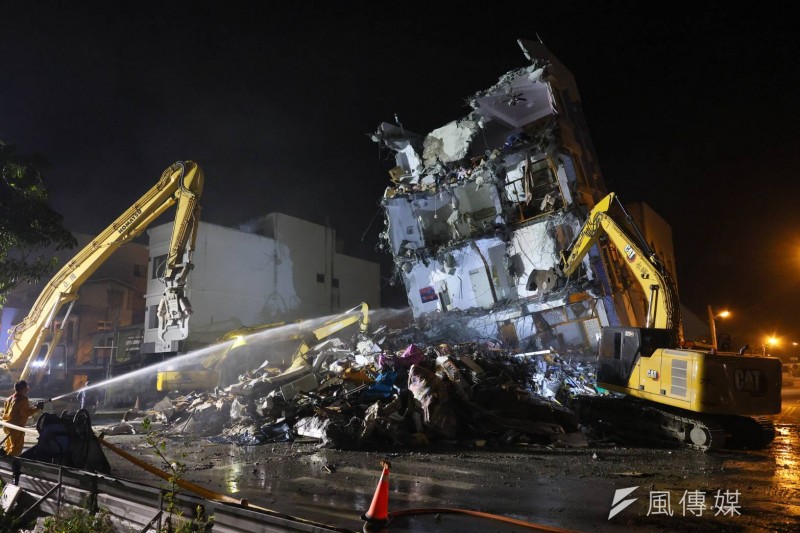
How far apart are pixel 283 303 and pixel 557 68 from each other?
20.5m

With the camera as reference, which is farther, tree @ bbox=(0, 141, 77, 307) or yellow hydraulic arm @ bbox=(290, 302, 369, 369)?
yellow hydraulic arm @ bbox=(290, 302, 369, 369)

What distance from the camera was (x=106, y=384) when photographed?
19000 mm

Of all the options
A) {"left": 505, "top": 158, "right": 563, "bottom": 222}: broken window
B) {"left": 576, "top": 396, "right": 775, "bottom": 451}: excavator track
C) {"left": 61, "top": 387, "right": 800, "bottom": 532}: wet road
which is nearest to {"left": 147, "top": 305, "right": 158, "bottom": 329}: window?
{"left": 61, "top": 387, "right": 800, "bottom": 532}: wet road

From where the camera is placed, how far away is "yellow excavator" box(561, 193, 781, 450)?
8.74 metres

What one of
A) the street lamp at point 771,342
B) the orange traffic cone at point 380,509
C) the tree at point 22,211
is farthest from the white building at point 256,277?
the street lamp at point 771,342

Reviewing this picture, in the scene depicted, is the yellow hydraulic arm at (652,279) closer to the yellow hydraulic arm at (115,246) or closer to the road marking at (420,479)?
the road marking at (420,479)

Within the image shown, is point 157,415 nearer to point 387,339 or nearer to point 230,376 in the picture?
point 230,376

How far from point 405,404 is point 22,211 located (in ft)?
34.7

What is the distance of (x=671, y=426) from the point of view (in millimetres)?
9492

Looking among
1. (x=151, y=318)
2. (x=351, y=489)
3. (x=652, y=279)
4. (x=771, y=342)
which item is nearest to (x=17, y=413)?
(x=351, y=489)

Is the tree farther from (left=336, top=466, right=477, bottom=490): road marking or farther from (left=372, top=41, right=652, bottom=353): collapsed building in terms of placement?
(left=372, top=41, right=652, bottom=353): collapsed building

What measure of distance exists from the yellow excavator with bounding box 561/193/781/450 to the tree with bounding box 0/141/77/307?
1360cm

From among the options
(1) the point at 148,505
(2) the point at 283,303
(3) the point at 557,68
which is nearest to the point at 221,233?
(2) the point at 283,303

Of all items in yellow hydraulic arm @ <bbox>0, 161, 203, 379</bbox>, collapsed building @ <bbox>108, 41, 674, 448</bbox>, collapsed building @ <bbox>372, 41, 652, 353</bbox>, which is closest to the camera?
collapsed building @ <bbox>108, 41, 674, 448</bbox>
